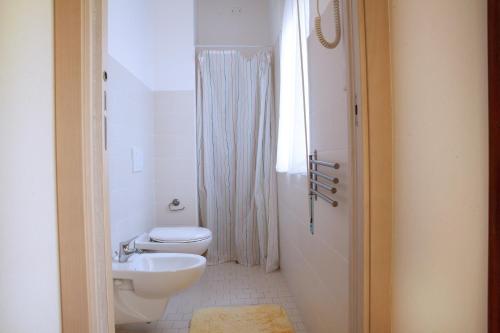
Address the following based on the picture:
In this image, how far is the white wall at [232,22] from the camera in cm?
323

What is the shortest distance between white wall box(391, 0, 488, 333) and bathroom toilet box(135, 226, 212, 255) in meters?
1.63

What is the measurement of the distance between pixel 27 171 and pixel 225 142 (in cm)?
227

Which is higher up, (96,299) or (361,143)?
(361,143)

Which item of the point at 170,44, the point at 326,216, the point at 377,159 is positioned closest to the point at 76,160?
the point at 377,159

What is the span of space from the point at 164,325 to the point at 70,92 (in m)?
1.70

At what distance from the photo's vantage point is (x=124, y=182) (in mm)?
2051

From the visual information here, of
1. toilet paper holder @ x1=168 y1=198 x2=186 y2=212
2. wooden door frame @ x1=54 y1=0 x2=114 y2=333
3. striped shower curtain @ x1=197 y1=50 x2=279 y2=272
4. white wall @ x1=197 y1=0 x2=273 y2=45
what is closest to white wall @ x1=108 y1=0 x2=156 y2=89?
striped shower curtain @ x1=197 y1=50 x2=279 y2=272

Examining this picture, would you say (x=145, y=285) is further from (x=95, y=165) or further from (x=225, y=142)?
(x=225, y=142)

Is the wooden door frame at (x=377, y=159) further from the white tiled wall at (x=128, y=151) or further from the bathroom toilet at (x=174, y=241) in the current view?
the bathroom toilet at (x=174, y=241)

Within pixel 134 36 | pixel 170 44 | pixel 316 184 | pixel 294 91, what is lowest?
pixel 316 184

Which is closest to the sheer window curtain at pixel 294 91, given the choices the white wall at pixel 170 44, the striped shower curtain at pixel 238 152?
the striped shower curtain at pixel 238 152

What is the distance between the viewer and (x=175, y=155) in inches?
114

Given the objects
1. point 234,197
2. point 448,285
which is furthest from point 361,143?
point 234,197

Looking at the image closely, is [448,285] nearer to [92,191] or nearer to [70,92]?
[92,191]
